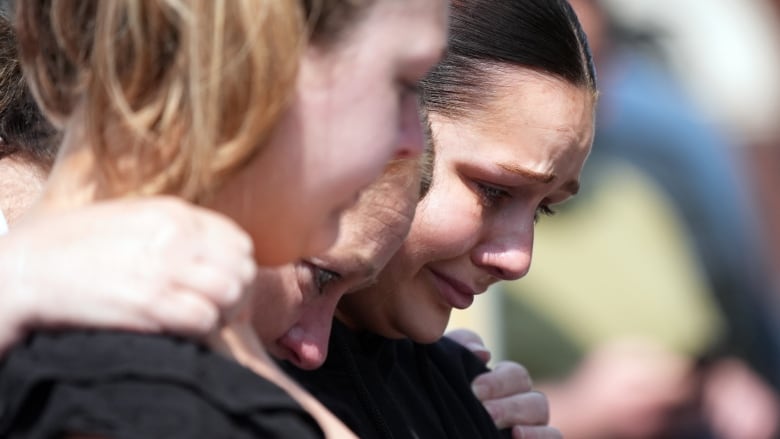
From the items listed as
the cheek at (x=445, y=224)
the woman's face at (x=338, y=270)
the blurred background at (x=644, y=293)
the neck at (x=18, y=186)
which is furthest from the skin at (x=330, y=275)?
the blurred background at (x=644, y=293)

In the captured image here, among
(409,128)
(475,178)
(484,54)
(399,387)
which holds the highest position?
(409,128)

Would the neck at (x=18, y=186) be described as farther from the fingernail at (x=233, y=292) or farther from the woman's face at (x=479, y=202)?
the fingernail at (x=233, y=292)

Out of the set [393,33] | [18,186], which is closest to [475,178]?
[18,186]

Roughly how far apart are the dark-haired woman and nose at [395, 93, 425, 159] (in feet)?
2.08

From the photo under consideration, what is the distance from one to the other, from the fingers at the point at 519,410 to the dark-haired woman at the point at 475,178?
0.08m

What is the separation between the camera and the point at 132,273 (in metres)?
1.08

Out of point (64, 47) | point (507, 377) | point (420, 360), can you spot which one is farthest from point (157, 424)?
point (507, 377)

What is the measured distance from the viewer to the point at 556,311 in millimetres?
3494

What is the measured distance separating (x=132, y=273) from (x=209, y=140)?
12cm

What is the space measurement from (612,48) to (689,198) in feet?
1.50

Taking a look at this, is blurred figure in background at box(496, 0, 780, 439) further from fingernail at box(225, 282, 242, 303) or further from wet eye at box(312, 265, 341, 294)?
fingernail at box(225, 282, 242, 303)

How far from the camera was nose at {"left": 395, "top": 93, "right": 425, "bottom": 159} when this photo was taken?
4.20 ft

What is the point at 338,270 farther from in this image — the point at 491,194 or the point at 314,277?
the point at 491,194

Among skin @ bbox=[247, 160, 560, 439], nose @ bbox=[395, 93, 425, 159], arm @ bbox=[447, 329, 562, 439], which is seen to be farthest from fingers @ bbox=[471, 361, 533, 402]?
nose @ bbox=[395, 93, 425, 159]
